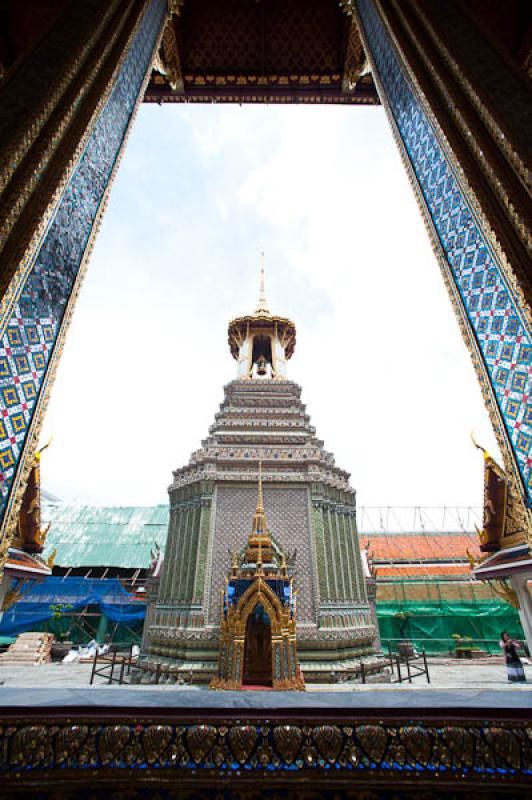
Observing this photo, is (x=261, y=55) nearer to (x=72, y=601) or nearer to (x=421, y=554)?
(x=72, y=601)

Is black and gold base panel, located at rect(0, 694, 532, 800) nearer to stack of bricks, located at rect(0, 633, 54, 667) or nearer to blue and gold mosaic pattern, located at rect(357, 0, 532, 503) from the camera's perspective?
blue and gold mosaic pattern, located at rect(357, 0, 532, 503)

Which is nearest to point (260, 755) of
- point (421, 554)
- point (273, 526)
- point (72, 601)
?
point (273, 526)

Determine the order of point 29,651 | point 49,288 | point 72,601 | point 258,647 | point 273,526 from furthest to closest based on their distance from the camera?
point 72,601, point 29,651, point 273,526, point 258,647, point 49,288

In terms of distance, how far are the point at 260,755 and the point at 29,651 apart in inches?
736

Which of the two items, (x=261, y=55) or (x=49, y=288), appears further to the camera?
(x=261, y=55)

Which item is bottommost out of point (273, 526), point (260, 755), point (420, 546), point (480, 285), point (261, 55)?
point (260, 755)

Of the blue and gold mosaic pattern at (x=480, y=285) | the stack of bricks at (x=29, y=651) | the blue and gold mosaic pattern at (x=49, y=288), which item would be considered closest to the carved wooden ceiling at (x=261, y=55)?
the blue and gold mosaic pattern at (x=49, y=288)

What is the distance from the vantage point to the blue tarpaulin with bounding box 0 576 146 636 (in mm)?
17969

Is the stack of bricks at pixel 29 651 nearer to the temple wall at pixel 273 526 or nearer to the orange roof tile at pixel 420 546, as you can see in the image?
the temple wall at pixel 273 526

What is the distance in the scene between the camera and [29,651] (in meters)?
15.4

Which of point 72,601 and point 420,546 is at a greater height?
point 420,546

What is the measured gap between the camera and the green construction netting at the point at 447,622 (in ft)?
61.0

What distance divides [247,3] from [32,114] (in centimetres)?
614

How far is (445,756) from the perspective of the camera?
1.62m
